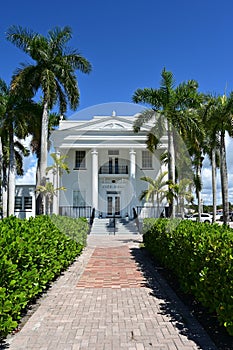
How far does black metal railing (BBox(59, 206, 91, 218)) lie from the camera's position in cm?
2736

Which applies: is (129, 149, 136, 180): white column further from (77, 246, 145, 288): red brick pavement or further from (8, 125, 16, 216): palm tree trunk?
(77, 246, 145, 288): red brick pavement

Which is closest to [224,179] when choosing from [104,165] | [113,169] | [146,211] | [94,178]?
[146,211]

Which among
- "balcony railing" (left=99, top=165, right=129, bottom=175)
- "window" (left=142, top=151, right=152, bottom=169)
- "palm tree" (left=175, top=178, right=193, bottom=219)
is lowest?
"palm tree" (left=175, top=178, right=193, bottom=219)

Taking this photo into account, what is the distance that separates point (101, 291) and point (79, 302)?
97cm

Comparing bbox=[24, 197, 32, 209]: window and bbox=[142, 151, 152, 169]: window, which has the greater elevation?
bbox=[142, 151, 152, 169]: window

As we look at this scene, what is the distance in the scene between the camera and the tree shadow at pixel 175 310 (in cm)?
425

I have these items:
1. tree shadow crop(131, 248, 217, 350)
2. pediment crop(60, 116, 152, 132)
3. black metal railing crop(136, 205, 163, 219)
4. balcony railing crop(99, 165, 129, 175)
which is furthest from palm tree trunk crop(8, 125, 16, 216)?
tree shadow crop(131, 248, 217, 350)

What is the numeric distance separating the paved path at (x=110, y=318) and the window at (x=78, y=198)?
20.6 meters

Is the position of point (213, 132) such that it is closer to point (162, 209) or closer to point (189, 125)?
point (189, 125)

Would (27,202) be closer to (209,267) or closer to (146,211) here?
(146,211)

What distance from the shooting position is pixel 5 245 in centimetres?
448

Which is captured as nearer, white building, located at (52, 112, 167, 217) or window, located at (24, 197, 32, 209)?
white building, located at (52, 112, 167, 217)

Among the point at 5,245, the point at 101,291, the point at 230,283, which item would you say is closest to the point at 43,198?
the point at 101,291

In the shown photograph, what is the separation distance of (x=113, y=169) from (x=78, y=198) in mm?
4114
